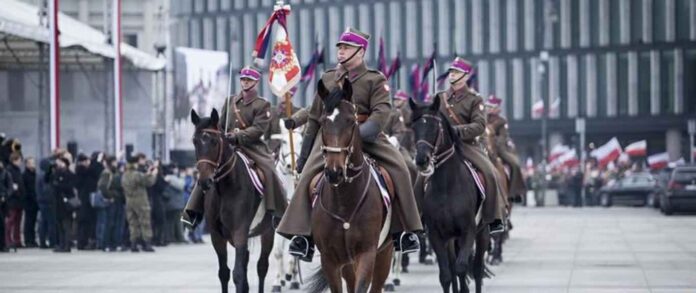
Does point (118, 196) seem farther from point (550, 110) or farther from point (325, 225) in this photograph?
point (550, 110)

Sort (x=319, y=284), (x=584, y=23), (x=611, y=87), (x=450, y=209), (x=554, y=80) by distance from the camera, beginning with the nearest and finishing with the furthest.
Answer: (x=319, y=284), (x=450, y=209), (x=611, y=87), (x=584, y=23), (x=554, y=80)

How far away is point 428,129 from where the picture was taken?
16500mm

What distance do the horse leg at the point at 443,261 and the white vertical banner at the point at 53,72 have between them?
17.4m

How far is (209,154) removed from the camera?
17047mm

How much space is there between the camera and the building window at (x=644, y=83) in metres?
94.4

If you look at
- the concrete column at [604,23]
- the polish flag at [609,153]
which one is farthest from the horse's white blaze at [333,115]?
the concrete column at [604,23]

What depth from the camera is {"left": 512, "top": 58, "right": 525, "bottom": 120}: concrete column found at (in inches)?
3917

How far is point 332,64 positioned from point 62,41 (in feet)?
242

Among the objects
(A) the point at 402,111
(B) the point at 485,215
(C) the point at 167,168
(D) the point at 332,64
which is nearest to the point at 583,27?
(D) the point at 332,64

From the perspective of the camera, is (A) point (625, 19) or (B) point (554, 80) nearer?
(A) point (625, 19)

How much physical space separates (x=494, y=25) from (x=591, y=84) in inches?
322

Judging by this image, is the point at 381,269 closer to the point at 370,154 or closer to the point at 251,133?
the point at 370,154

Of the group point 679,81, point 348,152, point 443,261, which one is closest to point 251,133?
point 443,261

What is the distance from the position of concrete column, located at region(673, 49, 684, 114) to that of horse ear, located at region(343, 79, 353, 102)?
82.0 meters
